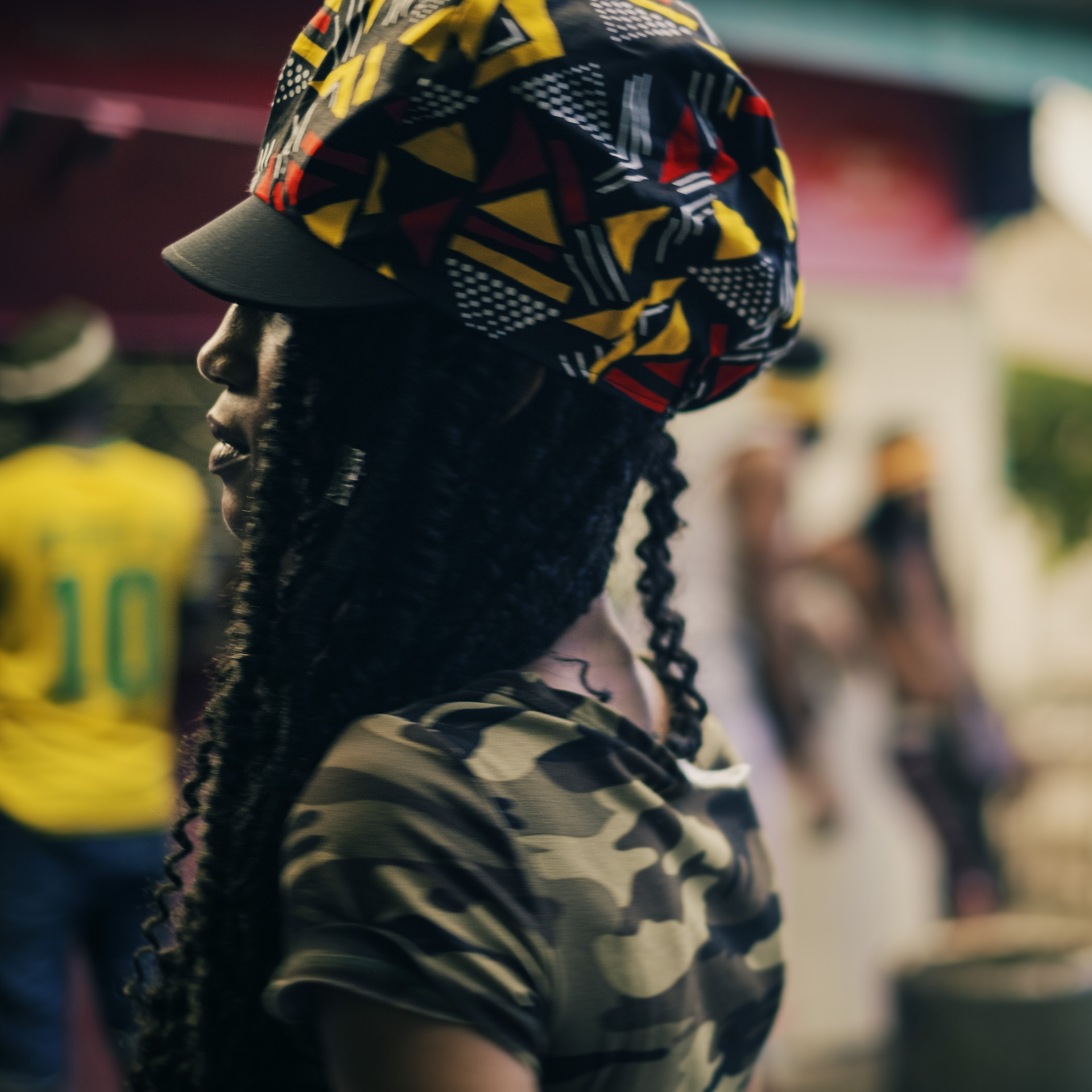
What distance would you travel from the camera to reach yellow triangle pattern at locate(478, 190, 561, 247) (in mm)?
902

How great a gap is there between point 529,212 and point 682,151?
16 centimetres

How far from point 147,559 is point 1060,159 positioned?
5248 mm

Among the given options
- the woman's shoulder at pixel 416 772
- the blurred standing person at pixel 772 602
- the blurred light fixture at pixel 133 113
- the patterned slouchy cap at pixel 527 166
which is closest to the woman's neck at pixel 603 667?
the woman's shoulder at pixel 416 772

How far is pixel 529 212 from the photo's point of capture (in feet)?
2.97

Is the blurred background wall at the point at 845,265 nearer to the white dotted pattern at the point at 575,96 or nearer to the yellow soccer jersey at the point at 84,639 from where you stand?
the yellow soccer jersey at the point at 84,639

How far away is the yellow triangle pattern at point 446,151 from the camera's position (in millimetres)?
890

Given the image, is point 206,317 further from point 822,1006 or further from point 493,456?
point 822,1006

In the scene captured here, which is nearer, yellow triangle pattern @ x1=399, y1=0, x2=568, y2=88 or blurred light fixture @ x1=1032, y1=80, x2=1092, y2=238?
yellow triangle pattern @ x1=399, y1=0, x2=568, y2=88

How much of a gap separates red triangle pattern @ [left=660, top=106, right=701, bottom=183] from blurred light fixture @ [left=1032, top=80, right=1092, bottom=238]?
5.41 meters

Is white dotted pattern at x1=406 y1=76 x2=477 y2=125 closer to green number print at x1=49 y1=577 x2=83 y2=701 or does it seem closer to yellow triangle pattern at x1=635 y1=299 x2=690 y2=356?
yellow triangle pattern at x1=635 y1=299 x2=690 y2=356

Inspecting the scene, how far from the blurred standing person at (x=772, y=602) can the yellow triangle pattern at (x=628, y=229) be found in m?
2.94

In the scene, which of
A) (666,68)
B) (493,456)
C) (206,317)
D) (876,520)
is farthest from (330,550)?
(876,520)

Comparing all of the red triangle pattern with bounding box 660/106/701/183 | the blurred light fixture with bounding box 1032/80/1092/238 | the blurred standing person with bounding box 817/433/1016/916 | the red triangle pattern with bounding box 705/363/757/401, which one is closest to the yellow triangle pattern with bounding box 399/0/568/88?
the red triangle pattern with bounding box 660/106/701/183

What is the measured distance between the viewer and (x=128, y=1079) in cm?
108
